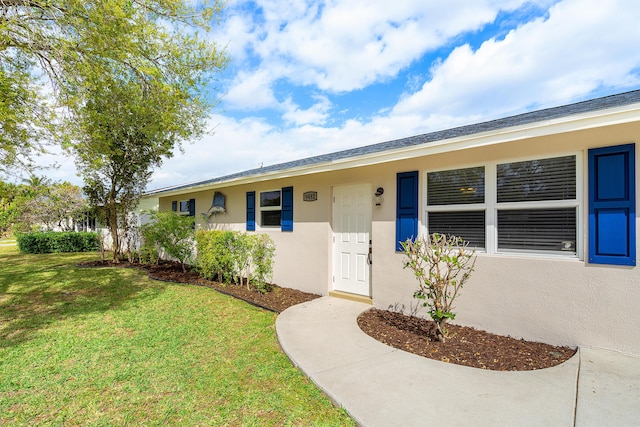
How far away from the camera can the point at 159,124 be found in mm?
6688

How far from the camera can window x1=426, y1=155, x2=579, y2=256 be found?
3.58m

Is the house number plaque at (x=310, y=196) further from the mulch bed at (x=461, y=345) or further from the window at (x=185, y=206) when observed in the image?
the window at (x=185, y=206)

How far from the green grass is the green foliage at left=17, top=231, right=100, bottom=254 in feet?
34.8

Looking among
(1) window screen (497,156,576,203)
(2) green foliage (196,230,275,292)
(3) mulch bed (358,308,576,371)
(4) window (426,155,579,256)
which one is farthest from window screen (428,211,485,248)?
(2) green foliage (196,230,275,292)

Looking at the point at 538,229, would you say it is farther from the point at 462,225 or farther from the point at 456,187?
the point at 456,187

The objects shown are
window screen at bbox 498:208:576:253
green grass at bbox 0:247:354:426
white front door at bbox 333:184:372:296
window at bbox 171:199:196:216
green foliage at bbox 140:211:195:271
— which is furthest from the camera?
window at bbox 171:199:196:216

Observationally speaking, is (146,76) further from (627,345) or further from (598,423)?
(627,345)

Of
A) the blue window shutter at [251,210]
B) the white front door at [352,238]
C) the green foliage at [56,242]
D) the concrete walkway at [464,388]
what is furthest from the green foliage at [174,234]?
the green foliage at [56,242]

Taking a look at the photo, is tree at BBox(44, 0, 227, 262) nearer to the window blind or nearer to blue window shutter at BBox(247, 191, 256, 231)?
blue window shutter at BBox(247, 191, 256, 231)

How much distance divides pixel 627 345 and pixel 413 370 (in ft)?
7.47

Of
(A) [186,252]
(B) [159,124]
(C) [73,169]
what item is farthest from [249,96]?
(C) [73,169]

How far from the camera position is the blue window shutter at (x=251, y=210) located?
A: 309 inches

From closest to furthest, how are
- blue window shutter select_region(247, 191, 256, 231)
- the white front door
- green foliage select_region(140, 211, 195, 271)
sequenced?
1. the white front door
2. blue window shutter select_region(247, 191, 256, 231)
3. green foliage select_region(140, 211, 195, 271)

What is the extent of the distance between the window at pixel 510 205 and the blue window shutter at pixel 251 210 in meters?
4.59
